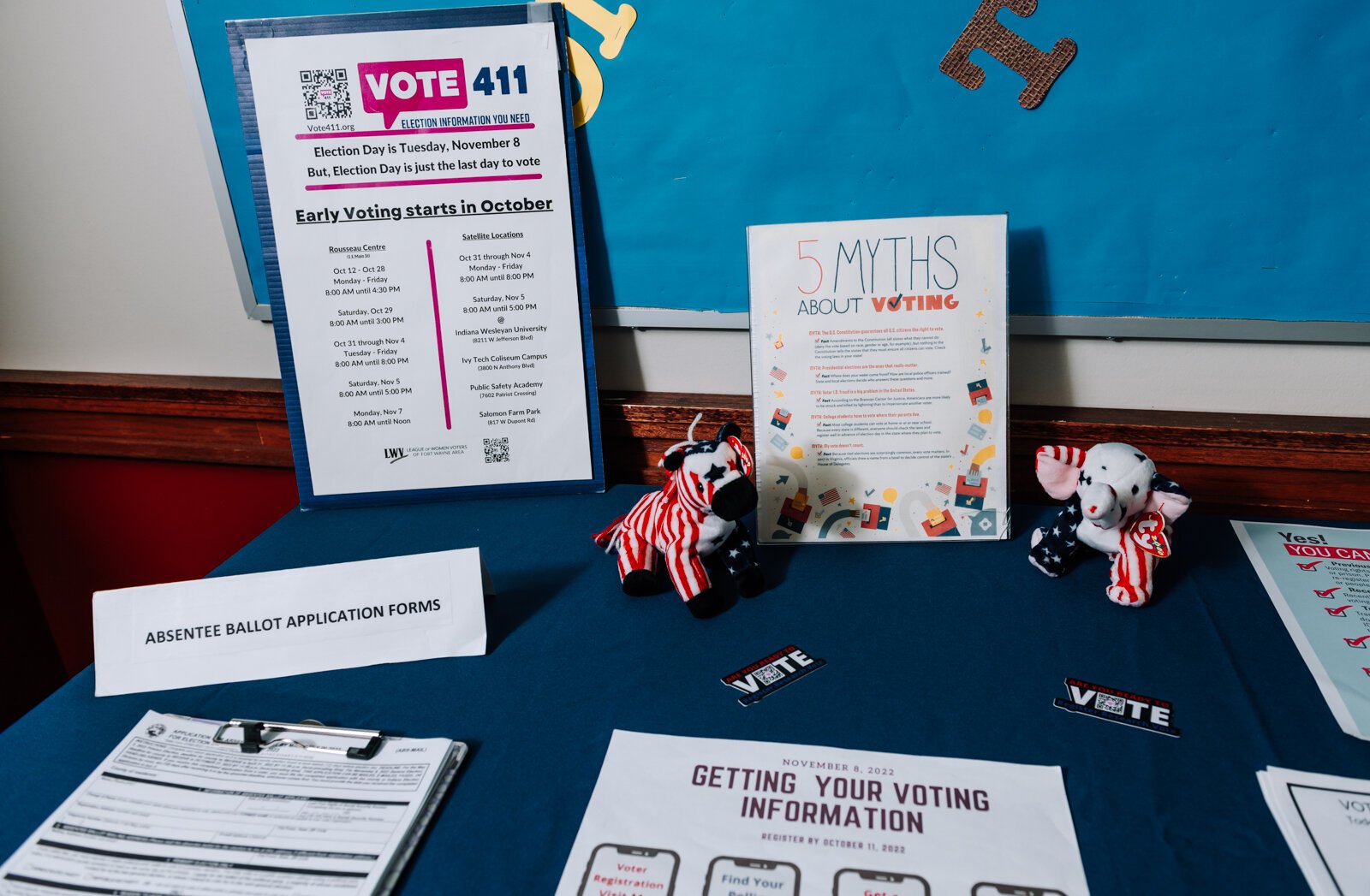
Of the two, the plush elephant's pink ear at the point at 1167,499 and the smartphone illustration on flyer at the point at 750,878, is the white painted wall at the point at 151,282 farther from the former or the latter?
the smartphone illustration on flyer at the point at 750,878

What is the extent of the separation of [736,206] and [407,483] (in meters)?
0.60

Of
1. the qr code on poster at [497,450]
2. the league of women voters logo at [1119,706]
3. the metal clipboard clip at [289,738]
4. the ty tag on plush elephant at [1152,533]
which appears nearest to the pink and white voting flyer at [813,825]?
the league of women voters logo at [1119,706]

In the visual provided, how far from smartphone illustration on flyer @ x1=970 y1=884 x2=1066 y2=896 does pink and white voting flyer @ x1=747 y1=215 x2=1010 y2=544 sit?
1.64 ft

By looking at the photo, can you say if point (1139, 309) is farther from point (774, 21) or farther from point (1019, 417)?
point (774, 21)

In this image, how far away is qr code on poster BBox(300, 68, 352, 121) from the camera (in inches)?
42.6

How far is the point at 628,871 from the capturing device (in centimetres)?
65

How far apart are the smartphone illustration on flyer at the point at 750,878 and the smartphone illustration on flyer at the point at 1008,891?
0.43ft

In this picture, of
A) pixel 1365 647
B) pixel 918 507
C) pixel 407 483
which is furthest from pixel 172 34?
pixel 1365 647

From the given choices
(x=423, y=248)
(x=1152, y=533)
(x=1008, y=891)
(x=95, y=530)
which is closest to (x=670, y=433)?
(x=423, y=248)

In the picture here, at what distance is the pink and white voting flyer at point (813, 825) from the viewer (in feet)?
2.09

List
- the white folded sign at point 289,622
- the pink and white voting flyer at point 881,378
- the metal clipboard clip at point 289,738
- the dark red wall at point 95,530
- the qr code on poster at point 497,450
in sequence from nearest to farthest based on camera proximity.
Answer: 1. the metal clipboard clip at point 289,738
2. the white folded sign at point 289,622
3. the pink and white voting flyer at point 881,378
4. the qr code on poster at point 497,450
5. the dark red wall at point 95,530

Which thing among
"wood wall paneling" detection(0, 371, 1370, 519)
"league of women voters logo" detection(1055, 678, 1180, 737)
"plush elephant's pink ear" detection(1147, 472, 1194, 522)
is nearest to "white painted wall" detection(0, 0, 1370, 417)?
"wood wall paneling" detection(0, 371, 1370, 519)

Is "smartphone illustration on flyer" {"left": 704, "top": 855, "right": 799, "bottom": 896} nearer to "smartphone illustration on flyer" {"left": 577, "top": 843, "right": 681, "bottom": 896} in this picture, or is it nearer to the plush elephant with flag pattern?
"smartphone illustration on flyer" {"left": 577, "top": 843, "right": 681, "bottom": 896}

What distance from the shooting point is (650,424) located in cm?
124
